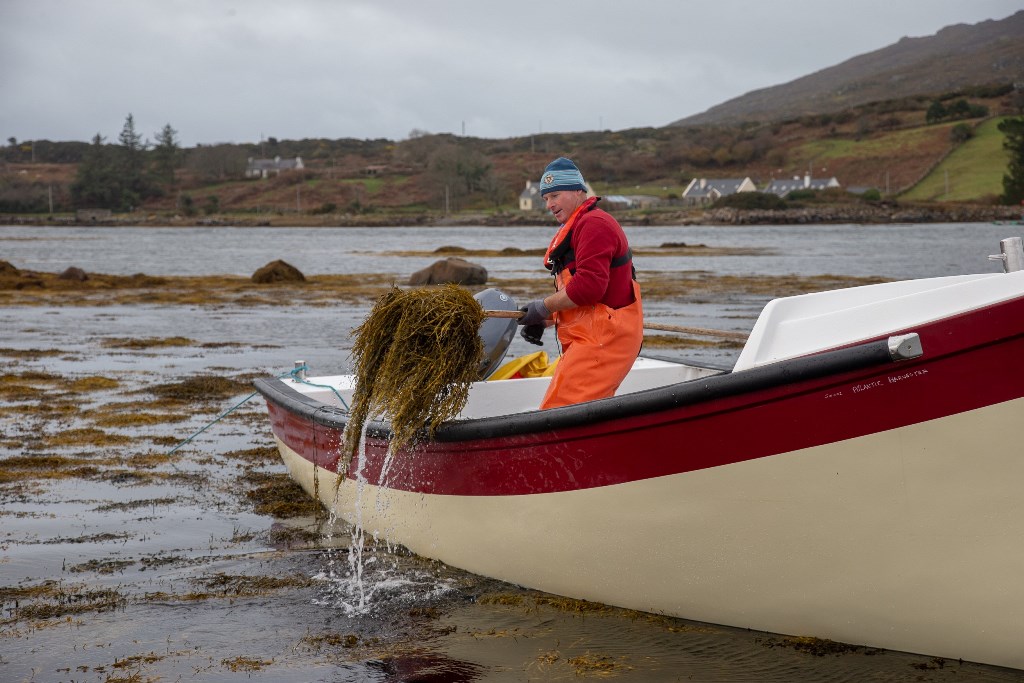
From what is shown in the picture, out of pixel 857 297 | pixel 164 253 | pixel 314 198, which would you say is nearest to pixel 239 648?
pixel 857 297

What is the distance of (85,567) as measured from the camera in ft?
22.4

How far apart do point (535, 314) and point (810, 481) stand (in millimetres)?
1962

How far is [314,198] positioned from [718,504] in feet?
495

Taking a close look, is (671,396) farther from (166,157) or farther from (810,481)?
Result: (166,157)

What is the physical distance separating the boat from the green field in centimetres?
11703

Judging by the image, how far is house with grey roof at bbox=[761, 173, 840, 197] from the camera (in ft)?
449

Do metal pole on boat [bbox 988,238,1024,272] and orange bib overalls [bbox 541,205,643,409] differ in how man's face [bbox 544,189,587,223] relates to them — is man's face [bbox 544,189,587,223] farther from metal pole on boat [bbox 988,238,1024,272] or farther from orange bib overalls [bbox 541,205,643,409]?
metal pole on boat [bbox 988,238,1024,272]

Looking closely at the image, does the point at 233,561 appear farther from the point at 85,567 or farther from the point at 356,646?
the point at 356,646

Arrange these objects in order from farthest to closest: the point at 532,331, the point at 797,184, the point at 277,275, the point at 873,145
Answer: the point at 873,145, the point at 797,184, the point at 277,275, the point at 532,331

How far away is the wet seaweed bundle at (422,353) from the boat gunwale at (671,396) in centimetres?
18

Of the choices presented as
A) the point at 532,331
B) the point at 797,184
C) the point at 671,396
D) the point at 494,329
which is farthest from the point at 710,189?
the point at 671,396

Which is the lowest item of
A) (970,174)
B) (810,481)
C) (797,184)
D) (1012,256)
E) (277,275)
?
(277,275)

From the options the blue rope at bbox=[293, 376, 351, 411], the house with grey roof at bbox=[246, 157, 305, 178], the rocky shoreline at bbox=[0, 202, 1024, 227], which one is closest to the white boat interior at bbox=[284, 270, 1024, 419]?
the blue rope at bbox=[293, 376, 351, 411]

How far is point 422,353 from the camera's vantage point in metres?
6.10
